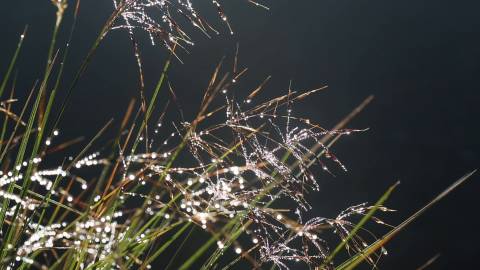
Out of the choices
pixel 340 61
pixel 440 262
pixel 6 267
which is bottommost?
pixel 440 262

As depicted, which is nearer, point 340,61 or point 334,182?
point 334,182

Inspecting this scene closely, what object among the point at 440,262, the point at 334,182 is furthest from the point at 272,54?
the point at 440,262

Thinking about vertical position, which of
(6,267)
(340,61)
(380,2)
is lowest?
(340,61)

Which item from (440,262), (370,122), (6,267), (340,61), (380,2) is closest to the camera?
(6,267)

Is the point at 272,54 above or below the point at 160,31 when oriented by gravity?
below

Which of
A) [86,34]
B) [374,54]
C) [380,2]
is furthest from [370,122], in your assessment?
[86,34]

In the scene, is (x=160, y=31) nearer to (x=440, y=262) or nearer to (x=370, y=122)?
(x=440, y=262)

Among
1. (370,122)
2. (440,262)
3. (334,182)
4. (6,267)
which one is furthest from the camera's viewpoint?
(370,122)

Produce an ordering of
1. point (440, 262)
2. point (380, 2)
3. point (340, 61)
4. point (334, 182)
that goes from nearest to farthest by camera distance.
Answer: point (440, 262)
point (334, 182)
point (340, 61)
point (380, 2)

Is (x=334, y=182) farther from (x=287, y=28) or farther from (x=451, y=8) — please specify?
(x=451, y=8)
